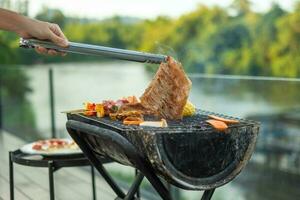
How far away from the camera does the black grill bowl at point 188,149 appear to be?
1886 millimetres

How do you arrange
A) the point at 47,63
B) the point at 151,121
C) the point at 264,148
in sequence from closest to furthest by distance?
the point at 151,121 → the point at 264,148 → the point at 47,63

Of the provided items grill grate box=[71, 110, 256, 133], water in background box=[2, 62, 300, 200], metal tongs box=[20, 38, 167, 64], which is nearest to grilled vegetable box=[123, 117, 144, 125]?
grill grate box=[71, 110, 256, 133]

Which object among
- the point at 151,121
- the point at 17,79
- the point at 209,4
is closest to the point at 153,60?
the point at 151,121

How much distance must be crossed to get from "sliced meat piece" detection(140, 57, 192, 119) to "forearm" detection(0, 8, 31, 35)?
556 millimetres

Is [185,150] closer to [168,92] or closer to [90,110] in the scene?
[168,92]

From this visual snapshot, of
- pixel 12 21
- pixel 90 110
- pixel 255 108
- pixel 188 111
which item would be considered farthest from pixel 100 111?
pixel 255 108

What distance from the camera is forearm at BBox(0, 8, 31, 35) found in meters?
2.17

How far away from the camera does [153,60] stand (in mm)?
2305

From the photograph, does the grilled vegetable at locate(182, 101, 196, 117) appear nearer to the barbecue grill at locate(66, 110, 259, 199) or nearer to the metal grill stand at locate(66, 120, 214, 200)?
the barbecue grill at locate(66, 110, 259, 199)

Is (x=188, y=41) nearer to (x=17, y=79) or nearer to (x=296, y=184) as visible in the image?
(x=17, y=79)

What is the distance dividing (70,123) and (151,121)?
409 mm

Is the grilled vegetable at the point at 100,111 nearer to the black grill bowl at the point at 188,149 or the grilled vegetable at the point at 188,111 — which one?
the black grill bowl at the point at 188,149

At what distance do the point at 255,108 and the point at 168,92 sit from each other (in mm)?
2428

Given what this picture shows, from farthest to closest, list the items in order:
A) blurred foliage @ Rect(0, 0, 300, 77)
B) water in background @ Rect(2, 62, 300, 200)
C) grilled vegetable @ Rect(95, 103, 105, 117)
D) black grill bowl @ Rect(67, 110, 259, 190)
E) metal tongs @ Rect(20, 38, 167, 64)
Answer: blurred foliage @ Rect(0, 0, 300, 77) < water in background @ Rect(2, 62, 300, 200) < grilled vegetable @ Rect(95, 103, 105, 117) < metal tongs @ Rect(20, 38, 167, 64) < black grill bowl @ Rect(67, 110, 259, 190)
